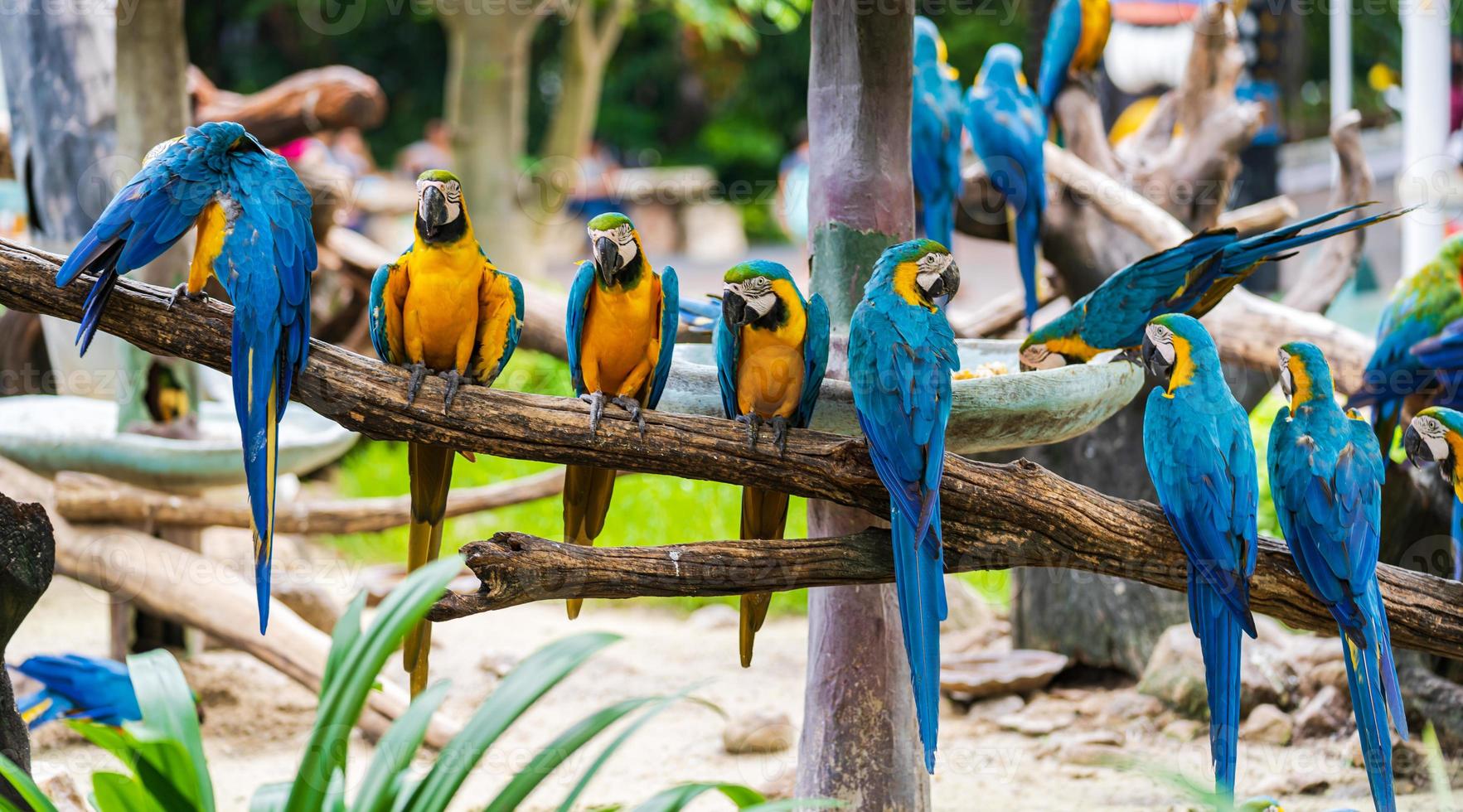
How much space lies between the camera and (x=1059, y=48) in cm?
381

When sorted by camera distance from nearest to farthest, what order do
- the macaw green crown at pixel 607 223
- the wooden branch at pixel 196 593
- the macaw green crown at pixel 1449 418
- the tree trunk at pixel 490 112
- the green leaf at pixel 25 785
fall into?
the green leaf at pixel 25 785
the macaw green crown at pixel 607 223
the macaw green crown at pixel 1449 418
the wooden branch at pixel 196 593
the tree trunk at pixel 490 112

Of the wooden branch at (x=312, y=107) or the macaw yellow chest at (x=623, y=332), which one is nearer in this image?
the macaw yellow chest at (x=623, y=332)

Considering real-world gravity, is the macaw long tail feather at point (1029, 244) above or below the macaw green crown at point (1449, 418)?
above

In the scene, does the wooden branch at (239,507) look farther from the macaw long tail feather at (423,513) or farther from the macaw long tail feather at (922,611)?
the macaw long tail feather at (922,611)

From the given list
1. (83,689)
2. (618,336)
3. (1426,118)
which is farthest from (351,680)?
(1426,118)

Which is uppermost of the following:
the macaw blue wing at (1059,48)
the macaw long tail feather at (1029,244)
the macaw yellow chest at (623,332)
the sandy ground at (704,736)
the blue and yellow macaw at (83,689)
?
the macaw blue wing at (1059,48)

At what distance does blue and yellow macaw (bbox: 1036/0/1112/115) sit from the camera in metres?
3.70

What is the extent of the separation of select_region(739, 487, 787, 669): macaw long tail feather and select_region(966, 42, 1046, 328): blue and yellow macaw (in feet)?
4.58

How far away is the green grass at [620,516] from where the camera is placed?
4.99m

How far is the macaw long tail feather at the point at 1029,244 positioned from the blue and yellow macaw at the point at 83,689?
238 centimetres

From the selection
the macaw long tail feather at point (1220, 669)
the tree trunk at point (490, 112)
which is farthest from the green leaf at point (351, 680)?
the tree trunk at point (490, 112)

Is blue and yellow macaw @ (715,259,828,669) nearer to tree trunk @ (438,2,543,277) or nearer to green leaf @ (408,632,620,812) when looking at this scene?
green leaf @ (408,632,620,812)

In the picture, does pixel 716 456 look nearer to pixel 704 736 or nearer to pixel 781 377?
pixel 781 377

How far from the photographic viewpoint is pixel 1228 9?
3.60 m
